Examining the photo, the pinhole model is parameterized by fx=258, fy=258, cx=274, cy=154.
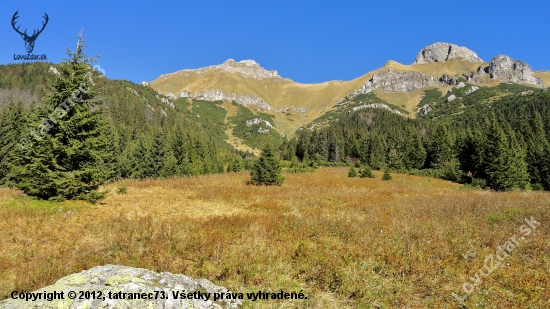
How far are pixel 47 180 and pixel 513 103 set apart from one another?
747 feet

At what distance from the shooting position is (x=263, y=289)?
5.49 m

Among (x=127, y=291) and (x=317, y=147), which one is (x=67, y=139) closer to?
(x=127, y=291)

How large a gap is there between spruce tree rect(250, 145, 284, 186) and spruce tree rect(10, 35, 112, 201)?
52.3 feet

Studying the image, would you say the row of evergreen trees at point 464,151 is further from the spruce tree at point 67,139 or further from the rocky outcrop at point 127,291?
the spruce tree at point 67,139

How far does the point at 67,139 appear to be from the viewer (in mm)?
12336

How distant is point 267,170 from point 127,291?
77.1 feet

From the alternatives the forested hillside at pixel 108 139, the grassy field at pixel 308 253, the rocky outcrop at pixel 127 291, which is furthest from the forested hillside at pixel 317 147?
the rocky outcrop at pixel 127 291

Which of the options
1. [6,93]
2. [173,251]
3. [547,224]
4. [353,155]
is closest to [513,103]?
[353,155]

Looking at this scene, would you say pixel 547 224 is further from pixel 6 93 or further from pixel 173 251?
pixel 6 93

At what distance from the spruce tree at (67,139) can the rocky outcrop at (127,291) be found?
9642 millimetres

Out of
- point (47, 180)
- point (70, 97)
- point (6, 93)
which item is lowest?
point (47, 180)

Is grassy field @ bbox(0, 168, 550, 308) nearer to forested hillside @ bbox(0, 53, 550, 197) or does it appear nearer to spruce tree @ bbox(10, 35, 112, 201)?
spruce tree @ bbox(10, 35, 112, 201)

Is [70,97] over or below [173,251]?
over

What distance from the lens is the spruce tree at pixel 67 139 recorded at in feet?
38.3
